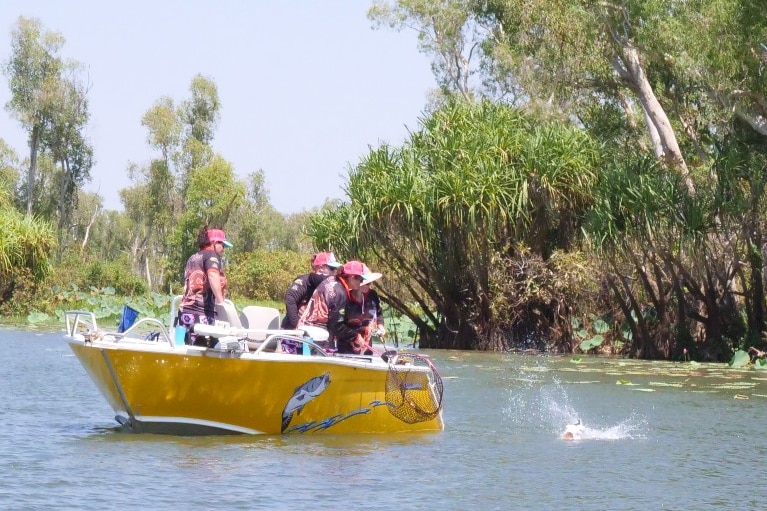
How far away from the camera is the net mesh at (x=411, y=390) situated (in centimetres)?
1309

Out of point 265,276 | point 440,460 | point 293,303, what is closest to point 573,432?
point 440,460

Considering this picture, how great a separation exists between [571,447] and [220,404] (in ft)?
11.5

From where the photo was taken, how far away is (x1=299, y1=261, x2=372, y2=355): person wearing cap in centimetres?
1303

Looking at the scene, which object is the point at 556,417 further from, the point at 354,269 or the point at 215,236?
the point at 215,236

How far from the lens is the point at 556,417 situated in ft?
51.9

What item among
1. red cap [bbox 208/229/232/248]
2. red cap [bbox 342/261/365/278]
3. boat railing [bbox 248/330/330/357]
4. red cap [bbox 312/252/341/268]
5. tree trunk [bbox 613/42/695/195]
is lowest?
boat railing [bbox 248/330/330/357]

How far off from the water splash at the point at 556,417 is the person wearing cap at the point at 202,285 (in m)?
4.02

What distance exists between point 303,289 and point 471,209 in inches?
582

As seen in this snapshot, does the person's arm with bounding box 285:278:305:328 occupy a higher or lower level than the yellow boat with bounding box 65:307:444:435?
higher

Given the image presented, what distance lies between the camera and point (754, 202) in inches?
957

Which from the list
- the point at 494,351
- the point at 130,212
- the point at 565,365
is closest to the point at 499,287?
the point at 494,351

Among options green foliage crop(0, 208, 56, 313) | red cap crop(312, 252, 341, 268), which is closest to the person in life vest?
red cap crop(312, 252, 341, 268)

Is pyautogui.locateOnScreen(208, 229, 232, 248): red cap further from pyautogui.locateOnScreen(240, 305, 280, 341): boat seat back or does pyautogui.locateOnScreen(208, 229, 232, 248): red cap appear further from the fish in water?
the fish in water

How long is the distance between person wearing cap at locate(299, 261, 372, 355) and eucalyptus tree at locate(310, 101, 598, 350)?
50.4ft
